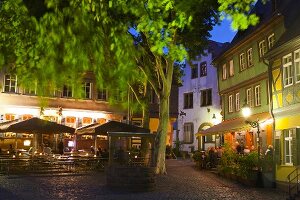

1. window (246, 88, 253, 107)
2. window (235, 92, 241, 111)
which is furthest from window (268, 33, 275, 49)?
window (235, 92, 241, 111)

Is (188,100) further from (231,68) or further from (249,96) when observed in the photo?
(249,96)

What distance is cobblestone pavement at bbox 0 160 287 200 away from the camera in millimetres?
15112

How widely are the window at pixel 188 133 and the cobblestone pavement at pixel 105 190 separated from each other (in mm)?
23138

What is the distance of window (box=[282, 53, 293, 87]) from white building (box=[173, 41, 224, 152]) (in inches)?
821

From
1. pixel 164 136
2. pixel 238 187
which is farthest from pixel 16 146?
pixel 238 187

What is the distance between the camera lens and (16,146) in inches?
1329

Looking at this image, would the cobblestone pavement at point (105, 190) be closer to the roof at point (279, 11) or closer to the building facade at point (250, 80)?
the building facade at point (250, 80)

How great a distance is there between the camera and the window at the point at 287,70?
65.2 feet

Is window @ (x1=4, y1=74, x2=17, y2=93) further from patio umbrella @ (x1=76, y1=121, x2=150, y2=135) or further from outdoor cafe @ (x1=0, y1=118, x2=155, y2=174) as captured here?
patio umbrella @ (x1=76, y1=121, x2=150, y2=135)

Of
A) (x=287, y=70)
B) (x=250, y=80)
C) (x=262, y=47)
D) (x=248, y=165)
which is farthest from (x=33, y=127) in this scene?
(x=262, y=47)

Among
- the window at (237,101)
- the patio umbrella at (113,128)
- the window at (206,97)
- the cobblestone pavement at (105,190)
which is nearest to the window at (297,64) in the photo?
the cobblestone pavement at (105,190)

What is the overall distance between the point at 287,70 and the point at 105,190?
31.6 feet

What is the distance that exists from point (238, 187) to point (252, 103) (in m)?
9.63

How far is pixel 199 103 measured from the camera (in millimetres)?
44562
